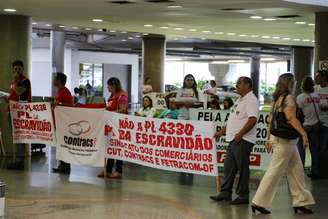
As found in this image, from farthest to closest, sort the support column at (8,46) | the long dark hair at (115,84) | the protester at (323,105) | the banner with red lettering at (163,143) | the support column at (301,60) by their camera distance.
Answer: the support column at (301,60) → the support column at (8,46) → the protester at (323,105) → the long dark hair at (115,84) → the banner with red lettering at (163,143)

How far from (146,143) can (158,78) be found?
18.6m

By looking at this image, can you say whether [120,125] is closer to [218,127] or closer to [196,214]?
[218,127]

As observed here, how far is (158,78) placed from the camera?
2941cm

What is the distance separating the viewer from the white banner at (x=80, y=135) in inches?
456

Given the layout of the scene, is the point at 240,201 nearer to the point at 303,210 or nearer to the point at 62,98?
the point at 303,210

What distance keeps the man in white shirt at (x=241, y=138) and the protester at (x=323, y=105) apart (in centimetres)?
319

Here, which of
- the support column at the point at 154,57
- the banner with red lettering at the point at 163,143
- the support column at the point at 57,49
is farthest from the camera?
the support column at the point at 57,49

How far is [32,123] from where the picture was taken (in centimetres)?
1266

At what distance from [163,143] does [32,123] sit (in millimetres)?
3261

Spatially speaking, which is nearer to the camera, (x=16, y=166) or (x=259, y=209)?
(x=259, y=209)

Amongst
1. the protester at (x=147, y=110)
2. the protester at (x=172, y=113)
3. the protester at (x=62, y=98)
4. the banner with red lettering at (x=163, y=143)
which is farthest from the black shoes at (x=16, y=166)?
the protester at (x=172, y=113)

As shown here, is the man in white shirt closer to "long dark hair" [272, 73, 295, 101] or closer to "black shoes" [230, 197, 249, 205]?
"black shoes" [230, 197, 249, 205]

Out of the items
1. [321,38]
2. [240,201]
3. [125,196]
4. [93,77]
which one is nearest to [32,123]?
[125,196]

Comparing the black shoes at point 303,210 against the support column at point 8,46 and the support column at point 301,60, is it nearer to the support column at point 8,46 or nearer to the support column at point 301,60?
the support column at point 8,46
